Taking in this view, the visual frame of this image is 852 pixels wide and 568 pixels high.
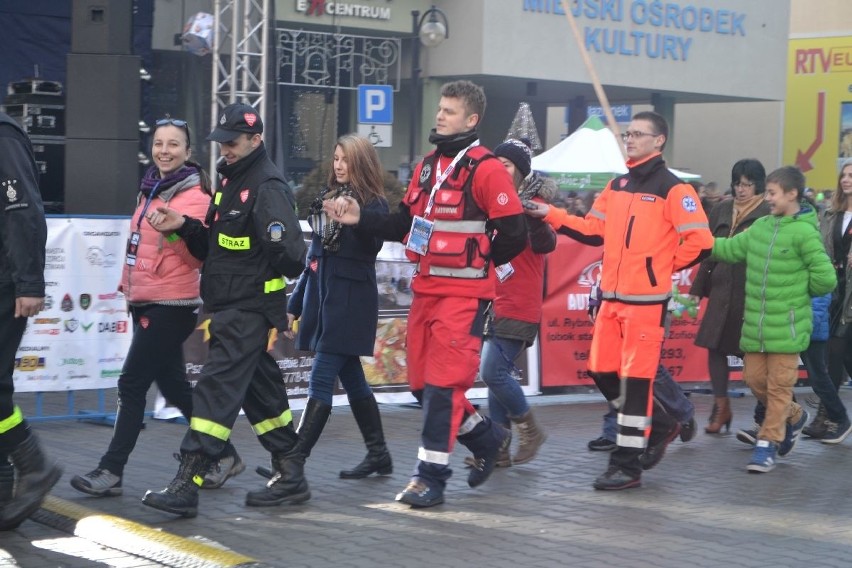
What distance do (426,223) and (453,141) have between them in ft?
1.38

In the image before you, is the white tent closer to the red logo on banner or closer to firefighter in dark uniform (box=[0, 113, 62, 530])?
the red logo on banner

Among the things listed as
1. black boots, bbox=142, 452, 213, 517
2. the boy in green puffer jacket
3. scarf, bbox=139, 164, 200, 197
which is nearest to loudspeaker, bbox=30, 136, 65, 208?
scarf, bbox=139, 164, 200, 197

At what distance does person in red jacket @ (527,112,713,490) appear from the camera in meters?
6.99

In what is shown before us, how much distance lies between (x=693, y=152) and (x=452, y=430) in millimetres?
33255

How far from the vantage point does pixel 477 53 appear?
24.8m

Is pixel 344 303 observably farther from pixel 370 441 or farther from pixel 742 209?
pixel 742 209

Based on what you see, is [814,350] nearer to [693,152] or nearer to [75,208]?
[75,208]

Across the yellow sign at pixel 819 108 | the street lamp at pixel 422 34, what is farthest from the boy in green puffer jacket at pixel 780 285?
the yellow sign at pixel 819 108

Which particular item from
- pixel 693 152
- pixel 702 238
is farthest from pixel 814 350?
pixel 693 152

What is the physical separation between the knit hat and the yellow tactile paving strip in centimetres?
293

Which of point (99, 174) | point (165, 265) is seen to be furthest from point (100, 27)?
point (165, 265)

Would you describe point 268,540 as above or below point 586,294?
below

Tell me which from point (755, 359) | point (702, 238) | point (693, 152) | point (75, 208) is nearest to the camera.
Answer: point (702, 238)

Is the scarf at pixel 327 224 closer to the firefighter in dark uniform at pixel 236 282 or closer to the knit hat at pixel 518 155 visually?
the firefighter in dark uniform at pixel 236 282
